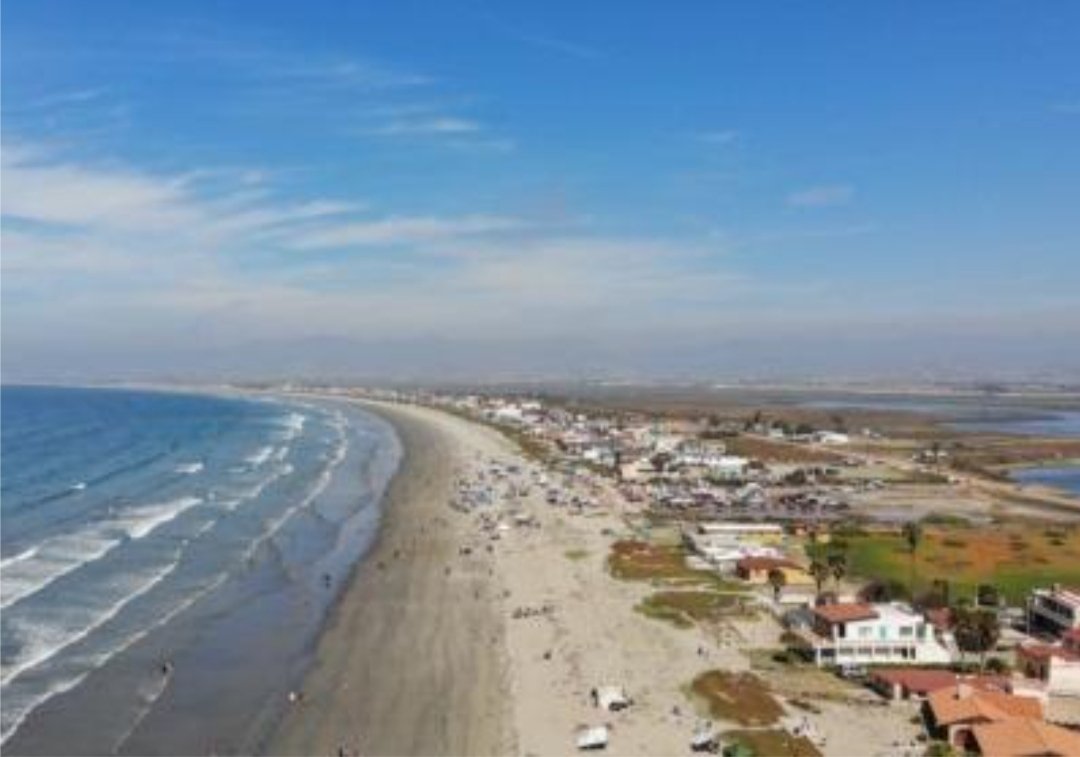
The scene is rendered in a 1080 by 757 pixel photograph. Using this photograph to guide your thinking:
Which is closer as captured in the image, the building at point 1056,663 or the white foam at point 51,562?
the building at point 1056,663

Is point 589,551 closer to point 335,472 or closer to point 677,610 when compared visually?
point 677,610

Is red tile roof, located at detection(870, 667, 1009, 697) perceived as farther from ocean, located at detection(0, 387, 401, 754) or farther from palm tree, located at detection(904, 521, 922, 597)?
ocean, located at detection(0, 387, 401, 754)

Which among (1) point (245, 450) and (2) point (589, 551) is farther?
(1) point (245, 450)

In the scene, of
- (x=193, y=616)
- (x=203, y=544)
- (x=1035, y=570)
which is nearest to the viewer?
(x=193, y=616)

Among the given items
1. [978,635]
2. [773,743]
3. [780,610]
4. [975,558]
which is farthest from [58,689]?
[975,558]

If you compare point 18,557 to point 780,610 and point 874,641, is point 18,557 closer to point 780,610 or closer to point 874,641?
point 780,610

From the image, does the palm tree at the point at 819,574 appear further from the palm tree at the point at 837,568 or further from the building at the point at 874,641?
the building at the point at 874,641

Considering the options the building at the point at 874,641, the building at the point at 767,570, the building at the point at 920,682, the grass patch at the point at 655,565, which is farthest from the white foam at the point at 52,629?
the building at the point at 920,682

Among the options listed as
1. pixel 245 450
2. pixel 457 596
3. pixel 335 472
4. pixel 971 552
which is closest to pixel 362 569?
pixel 457 596
